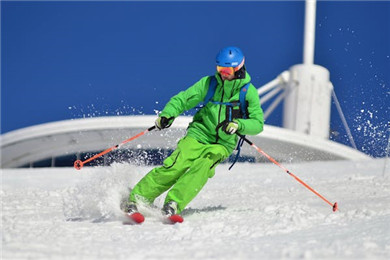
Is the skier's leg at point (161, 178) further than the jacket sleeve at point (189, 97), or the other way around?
the jacket sleeve at point (189, 97)

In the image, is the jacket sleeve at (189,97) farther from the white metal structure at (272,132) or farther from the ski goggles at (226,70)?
the white metal structure at (272,132)

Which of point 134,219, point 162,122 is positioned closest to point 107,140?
point 162,122

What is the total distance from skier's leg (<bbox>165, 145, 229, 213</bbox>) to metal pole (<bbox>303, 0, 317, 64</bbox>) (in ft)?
94.5

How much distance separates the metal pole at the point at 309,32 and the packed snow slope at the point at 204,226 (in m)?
26.4

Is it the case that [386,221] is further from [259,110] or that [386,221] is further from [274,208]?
[259,110]

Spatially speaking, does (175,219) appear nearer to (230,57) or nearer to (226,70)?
(226,70)

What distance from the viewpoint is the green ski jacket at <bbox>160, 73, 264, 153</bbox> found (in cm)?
488

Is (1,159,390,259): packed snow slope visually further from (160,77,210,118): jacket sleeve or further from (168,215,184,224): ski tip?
(160,77,210,118): jacket sleeve

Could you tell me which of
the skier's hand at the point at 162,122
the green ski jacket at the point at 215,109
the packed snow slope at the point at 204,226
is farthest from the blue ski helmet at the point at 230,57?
the packed snow slope at the point at 204,226

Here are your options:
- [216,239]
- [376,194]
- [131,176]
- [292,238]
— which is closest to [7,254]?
[216,239]

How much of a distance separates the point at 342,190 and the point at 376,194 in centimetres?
71

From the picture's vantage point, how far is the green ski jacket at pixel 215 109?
4.88 m

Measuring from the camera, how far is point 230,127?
4.60 metres

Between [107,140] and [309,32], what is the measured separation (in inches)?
520
